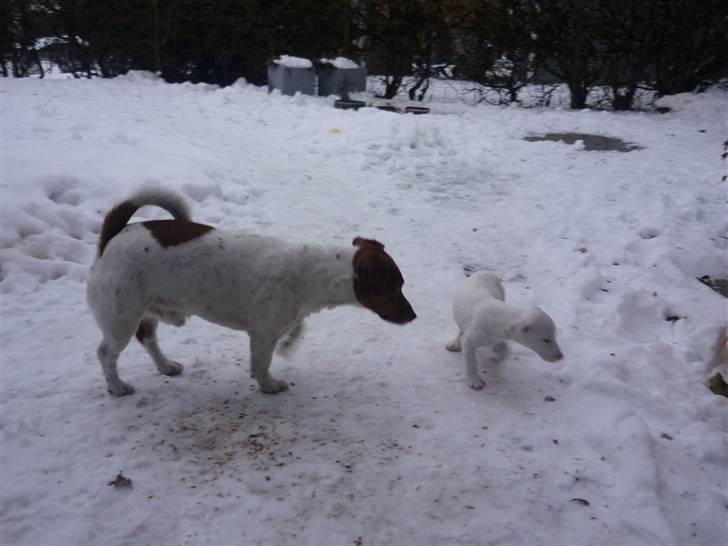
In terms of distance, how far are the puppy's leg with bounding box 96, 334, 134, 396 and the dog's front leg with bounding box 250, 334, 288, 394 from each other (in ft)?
2.29

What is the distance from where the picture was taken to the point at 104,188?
19.7ft

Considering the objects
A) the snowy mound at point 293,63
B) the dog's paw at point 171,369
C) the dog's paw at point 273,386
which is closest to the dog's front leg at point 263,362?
the dog's paw at point 273,386

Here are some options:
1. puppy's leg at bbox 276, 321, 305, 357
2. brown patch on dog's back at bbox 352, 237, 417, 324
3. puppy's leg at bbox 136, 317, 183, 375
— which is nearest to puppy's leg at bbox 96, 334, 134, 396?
puppy's leg at bbox 136, 317, 183, 375

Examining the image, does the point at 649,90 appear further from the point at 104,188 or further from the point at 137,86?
the point at 104,188

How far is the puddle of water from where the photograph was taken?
955 cm

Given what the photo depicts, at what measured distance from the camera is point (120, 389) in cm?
340

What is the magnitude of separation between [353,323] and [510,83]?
12.1 metres

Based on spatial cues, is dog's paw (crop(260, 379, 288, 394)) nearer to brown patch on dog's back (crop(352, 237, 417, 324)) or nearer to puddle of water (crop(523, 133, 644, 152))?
brown patch on dog's back (crop(352, 237, 417, 324))

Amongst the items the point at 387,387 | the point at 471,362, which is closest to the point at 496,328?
the point at 471,362

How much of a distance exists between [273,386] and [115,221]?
131 centimetres

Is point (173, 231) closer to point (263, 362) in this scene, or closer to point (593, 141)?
point (263, 362)

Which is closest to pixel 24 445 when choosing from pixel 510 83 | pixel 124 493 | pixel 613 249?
pixel 124 493

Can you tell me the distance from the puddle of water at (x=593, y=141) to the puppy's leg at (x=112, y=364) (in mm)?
8197

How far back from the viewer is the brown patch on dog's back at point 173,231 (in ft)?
10.8
